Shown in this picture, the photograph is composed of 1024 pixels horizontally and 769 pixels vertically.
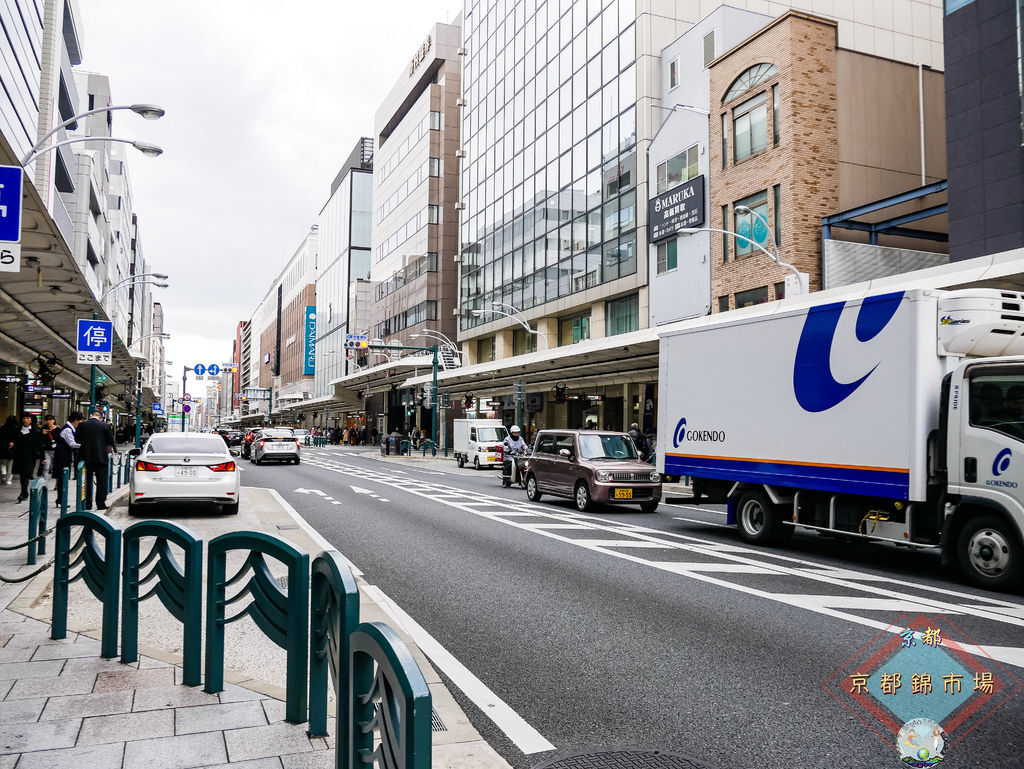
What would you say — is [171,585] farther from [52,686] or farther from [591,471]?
[591,471]

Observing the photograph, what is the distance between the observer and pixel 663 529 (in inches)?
547

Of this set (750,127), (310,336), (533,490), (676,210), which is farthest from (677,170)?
(310,336)

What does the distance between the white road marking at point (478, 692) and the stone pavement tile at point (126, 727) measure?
5.70 feet

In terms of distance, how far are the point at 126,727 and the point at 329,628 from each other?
1194mm

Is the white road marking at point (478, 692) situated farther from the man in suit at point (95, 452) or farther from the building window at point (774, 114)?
Result: the building window at point (774, 114)

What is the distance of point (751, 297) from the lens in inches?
1283

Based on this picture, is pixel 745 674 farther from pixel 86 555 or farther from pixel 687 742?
pixel 86 555

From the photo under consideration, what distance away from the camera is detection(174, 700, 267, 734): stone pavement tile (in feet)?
13.2

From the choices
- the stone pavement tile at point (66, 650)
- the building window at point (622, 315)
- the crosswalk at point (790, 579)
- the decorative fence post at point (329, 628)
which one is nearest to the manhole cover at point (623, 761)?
the decorative fence post at point (329, 628)

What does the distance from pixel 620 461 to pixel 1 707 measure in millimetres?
14058

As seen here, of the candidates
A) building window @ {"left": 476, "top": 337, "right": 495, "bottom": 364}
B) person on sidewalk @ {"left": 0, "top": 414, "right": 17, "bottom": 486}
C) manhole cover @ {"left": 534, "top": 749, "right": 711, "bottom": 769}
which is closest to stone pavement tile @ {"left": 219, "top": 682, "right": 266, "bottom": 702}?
manhole cover @ {"left": 534, "top": 749, "right": 711, "bottom": 769}

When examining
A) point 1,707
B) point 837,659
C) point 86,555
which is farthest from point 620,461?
point 1,707

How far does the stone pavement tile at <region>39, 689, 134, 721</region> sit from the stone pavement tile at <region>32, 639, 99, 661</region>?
953 mm

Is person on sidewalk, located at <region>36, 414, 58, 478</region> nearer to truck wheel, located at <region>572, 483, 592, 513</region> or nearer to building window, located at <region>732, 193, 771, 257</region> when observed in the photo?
truck wheel, located at <region>572, 483, 592, 513</region>
